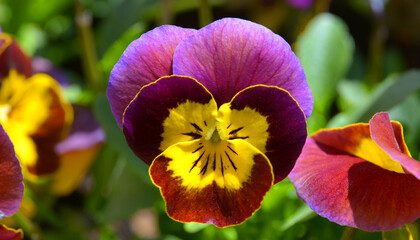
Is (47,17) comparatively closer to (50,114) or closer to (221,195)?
(50,114)

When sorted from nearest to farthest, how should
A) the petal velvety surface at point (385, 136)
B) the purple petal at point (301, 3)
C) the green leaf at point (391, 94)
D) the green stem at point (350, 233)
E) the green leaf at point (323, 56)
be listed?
the petal velvety surface at point (385, 136), the green stem at point (350, 233), the green leaf at point (391, 94), the green leaf at point (323, 56), the purple petal at point (301, 3)

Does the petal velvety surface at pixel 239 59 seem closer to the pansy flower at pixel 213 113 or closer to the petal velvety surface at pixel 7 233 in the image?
the pansy flower at pixel 213 113

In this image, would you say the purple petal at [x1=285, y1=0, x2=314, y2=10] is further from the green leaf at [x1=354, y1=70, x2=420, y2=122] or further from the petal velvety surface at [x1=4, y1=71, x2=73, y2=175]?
the petal velvety surface at [x1=4, y1=71, x2=73, y2=175]

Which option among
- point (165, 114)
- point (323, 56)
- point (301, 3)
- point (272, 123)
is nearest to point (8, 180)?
point (165, 114)

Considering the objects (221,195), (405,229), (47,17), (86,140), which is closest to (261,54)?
(221,195)

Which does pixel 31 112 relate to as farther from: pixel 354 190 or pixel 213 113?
pixel 354 190

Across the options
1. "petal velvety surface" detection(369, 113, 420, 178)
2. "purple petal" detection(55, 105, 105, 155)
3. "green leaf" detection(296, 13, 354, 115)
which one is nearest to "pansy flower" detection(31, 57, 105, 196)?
"purple petal" detection(55, 105, 105, 155)

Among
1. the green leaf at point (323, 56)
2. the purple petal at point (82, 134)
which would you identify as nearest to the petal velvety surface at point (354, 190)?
the green leaf at point (323, 56)
